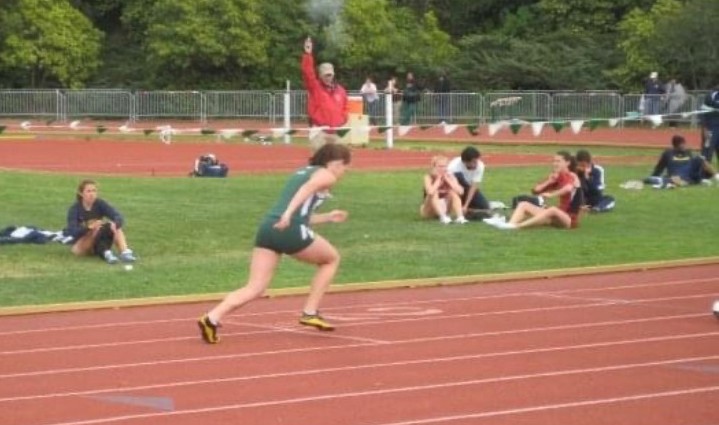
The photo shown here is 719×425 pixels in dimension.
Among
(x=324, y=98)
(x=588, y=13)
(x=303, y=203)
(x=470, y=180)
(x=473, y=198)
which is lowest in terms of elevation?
(x=473, y=198)

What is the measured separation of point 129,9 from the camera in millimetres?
62156

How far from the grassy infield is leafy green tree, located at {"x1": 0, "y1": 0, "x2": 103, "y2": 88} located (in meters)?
31.3

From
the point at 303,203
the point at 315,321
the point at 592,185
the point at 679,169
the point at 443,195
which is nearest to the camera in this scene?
the point at 303,203

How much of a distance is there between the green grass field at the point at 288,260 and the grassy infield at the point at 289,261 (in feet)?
0.04

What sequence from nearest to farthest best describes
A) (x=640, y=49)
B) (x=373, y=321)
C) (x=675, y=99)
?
1. (x=373, y=321)
2. (x=675, y=99)
3. (x=640, y=49)

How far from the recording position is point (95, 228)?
17203 millimetres

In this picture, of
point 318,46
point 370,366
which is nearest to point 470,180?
point 370,366

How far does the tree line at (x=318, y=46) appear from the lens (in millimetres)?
55656

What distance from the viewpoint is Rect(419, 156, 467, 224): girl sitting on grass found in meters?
21.2

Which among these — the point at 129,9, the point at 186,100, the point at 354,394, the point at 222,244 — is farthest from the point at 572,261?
the point at 129,9

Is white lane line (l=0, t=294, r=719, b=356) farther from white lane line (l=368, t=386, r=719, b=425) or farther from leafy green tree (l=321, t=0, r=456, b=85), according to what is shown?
leafy green tree (l=321, t=0, r=456, b=85)

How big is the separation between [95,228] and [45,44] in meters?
41.8

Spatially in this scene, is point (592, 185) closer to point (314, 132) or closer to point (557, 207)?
point (557, 207)

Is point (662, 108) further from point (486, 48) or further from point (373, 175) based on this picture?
point (373, 175)
